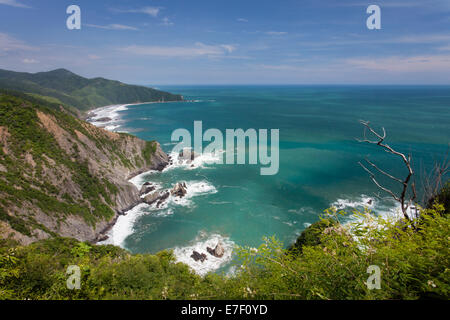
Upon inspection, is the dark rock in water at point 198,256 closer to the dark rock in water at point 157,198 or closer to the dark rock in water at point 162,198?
the dark rock in water at point 162,198

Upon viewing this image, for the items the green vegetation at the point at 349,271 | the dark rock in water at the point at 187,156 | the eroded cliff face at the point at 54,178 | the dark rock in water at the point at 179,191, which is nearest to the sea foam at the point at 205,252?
the dark rock in water at the point at 179,191

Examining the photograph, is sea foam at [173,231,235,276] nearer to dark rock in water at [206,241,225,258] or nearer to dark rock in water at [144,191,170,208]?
dark rock in water at [206,241,225,258]

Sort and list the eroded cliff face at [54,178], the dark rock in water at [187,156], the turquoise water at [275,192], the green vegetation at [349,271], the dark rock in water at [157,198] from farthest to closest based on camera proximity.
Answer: the dark rock in water at [187,156] < the dark rock in water at [157,198] < the turquoise water at [275,192] < the eroded cliff face at [54,178] < the green vegetation at [349,271]

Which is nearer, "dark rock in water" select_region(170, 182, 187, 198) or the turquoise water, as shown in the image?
the turquoise water

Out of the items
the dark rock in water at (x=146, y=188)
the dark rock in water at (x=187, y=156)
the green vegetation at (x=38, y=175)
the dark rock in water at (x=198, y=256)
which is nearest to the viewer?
the green vegetation at (x=38, y=175)

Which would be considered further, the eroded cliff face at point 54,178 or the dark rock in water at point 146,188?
the dark rock in water at point 146,188

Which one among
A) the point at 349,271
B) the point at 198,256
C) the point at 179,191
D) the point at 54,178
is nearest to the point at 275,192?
the point at 179,191

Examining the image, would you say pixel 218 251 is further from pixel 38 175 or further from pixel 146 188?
pixel 38 175

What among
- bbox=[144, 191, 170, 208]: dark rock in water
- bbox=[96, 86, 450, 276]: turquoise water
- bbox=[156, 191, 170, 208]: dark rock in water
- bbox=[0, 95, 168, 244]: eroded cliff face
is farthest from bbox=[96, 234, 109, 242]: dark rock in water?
bbox=[144, 191, 170, 208]: dark rock in water
